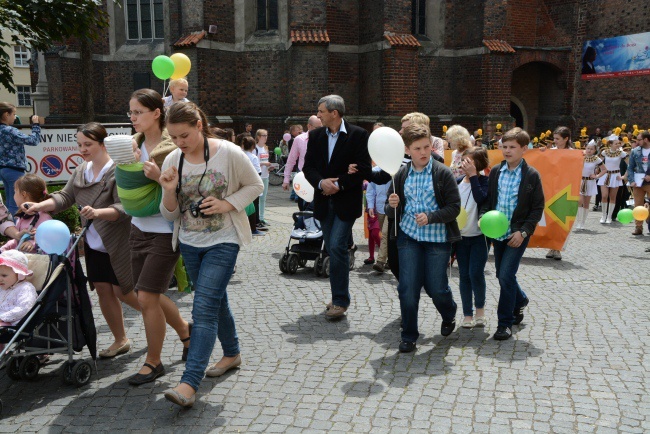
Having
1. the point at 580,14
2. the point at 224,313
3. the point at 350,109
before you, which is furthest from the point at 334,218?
the point at 580,14

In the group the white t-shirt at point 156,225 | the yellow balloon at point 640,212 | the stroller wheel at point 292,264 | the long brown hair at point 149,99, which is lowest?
the stroller wheel at point 292,264

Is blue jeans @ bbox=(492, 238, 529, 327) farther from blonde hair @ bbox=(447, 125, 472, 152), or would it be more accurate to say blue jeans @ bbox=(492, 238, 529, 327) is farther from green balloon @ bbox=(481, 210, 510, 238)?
blonde hair @ bbox=(447, 125, 472, 152)

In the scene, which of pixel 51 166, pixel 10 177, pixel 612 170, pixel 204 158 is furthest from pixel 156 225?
pixel 612 170

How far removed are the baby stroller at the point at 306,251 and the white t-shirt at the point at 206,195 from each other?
3852 mm

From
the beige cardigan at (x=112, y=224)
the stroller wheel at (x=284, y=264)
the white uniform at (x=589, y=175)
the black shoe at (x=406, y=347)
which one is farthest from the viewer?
the white uniform at (x=589, y=175)

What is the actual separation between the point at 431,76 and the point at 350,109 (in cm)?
362

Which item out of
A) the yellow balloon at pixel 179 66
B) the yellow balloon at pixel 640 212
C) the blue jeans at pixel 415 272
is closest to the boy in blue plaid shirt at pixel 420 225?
the blue jeans at pixel 415 272

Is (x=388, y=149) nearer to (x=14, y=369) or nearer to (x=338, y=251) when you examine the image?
(x=338, y=251)

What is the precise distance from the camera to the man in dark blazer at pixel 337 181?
6.05 m

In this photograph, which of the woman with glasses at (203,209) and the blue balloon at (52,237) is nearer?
the woman with glasses at (203,209)

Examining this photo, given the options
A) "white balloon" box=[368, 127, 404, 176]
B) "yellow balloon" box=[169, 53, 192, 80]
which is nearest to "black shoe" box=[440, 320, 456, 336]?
"white balloon" box=[368, 127, 404, 176]

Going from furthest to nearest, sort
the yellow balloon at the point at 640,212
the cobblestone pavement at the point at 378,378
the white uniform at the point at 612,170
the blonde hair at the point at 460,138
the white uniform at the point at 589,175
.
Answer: the white uniform at the point at 612,170 < the white uniform at the point at 589,175 < the yellow balloon at the point at 640,212 < the blonde hair at the point at 460,138 < the cobblestone pavement at the point at 378,378

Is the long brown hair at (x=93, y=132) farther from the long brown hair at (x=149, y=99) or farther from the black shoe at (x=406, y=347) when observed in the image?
the black shoe at (x=406, y=347)

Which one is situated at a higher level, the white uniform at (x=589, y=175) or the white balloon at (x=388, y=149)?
the white balloon at (x=388, y=149)
